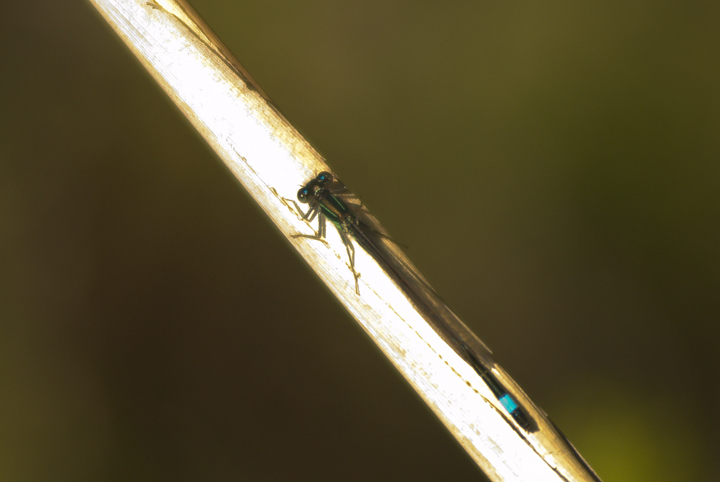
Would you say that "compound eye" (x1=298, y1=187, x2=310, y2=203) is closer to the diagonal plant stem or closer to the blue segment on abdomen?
the diagonal plant stem

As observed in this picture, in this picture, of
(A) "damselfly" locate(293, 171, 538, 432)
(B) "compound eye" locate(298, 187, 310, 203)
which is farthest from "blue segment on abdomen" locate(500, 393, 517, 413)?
(B) "compound eye" locate(298, 187, 310, 203)

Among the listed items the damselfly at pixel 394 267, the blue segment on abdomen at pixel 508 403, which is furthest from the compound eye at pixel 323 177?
the blue segment on abdomen at pixel 508 403

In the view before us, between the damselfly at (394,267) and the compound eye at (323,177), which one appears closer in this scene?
the damselfly at (394,267)

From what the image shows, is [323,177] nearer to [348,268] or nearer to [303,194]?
[303,194]

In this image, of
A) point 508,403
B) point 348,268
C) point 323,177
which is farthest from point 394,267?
point 508,403

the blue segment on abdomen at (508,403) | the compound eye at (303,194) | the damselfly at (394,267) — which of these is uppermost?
the compound eye at (303,194)

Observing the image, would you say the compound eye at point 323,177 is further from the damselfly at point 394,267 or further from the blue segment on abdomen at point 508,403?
the blue segment on abdomen at point 508,403

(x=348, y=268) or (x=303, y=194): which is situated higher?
(x=303, y=194)

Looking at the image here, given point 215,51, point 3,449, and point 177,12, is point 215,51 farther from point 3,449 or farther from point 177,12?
point 3,449
